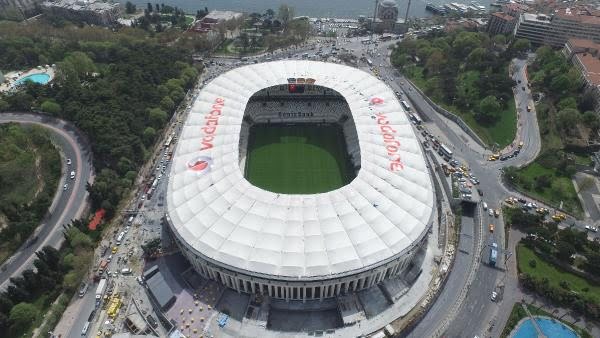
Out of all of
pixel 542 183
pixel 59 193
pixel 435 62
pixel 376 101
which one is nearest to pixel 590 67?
pixel 435 62

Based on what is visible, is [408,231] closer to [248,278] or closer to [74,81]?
[248,278]

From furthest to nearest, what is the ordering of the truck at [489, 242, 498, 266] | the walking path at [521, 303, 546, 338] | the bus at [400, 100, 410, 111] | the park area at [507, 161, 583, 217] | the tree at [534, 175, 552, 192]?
the bus at [400, 100, 410, 111], the tree at [534, 175, 552, 192], the park area at [507, 161, 583, 217], the truck at [489, 242, 498, 266], the walking path at [521, 303, 546, 338]

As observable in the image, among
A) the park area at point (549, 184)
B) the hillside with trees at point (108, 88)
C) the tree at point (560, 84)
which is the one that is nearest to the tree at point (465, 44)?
the tree at point (560, 84)

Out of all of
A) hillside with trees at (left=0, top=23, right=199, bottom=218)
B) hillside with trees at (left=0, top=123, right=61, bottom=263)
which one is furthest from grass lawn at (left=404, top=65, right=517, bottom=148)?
hillside with trees at (left=0, top=123, right=61, bottom=263)

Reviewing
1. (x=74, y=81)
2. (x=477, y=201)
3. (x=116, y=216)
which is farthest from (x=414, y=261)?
(x=74, y=81)

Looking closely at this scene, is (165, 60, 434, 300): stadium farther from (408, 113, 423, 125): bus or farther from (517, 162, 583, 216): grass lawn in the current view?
(517, 162, 583, 216): grass lawn

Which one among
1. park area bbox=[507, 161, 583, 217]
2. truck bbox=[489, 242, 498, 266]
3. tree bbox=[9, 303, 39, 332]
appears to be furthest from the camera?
park area bbox=[507, 161, 583, 217]
